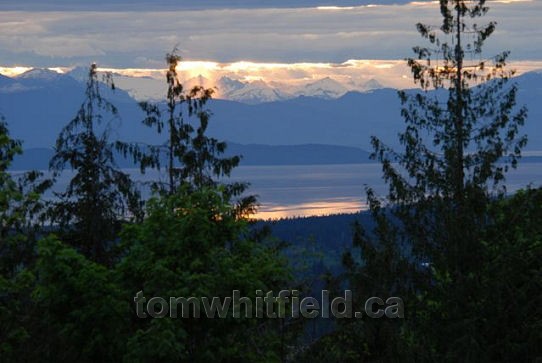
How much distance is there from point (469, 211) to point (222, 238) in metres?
4.68

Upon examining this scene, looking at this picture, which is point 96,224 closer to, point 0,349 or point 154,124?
point 154,124

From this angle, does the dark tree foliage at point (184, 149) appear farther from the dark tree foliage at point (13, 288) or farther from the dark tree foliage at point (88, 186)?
the dark tree foliage at point (13, 288)

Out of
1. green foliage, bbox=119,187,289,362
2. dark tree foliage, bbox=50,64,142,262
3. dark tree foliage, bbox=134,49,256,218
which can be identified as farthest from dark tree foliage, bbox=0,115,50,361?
Result: dark tree foliage, bbox=134,49,256,218

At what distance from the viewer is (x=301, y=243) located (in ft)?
52.9

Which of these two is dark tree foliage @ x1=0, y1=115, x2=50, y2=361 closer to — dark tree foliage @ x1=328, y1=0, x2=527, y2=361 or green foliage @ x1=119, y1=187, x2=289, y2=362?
green foliage @ x1=119, y1=187, x2=289, y2=362

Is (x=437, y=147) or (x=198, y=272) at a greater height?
(x=437, y=147)

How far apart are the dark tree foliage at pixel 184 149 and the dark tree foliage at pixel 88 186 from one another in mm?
2057

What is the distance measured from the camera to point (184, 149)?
31609 mm

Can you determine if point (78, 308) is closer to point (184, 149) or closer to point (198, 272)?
point (198, 272)

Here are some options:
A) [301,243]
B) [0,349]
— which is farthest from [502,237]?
[0,349]

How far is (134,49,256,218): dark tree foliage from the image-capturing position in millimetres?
30438

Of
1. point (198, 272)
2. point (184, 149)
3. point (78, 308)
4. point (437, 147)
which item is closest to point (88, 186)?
point (184, 149)

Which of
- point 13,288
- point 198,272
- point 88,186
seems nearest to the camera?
point 198,272

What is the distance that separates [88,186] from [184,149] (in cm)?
484
